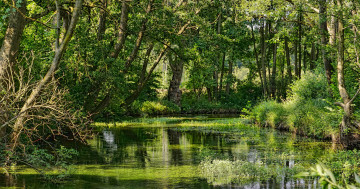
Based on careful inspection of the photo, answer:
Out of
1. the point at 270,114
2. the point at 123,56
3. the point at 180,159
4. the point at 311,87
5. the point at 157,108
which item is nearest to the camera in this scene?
the point at 180,159

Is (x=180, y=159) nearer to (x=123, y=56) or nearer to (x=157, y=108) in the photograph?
(x=123, y=56)

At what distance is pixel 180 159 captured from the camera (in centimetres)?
1269

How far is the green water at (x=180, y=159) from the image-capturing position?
30.3ft

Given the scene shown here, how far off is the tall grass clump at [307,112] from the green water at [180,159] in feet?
A: 2.16

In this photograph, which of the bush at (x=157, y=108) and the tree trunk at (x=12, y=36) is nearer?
the tree trunk at (x=12, y=36)

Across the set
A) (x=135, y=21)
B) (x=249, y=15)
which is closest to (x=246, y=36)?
(x=249, y=15)

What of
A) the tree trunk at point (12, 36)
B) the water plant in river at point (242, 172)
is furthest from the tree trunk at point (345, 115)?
the tree trunk at point (12, 36)

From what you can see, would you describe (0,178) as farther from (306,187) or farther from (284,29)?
(284,29)

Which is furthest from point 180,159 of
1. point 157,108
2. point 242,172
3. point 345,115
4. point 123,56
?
point 157,108

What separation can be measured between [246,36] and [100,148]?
26028 mm

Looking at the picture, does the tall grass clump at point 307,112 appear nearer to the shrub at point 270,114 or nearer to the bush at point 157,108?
the shrub at point 270,114

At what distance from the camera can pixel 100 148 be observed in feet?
→ 51.1

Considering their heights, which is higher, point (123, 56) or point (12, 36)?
point (123, 56)

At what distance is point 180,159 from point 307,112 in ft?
26.5
